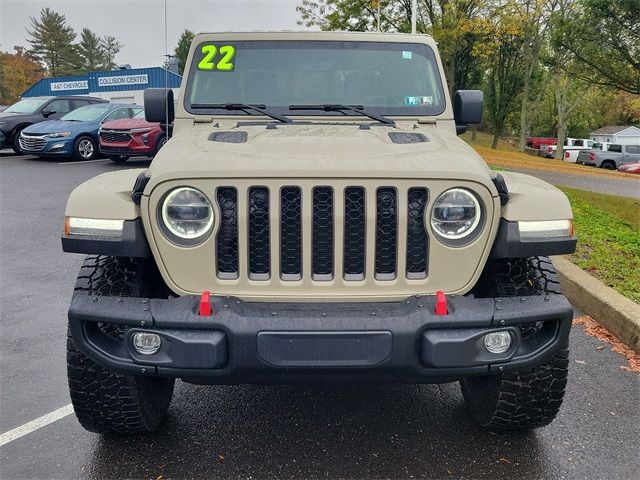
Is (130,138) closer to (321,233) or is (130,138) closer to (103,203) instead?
(103,203)

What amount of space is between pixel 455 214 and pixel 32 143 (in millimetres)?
14339

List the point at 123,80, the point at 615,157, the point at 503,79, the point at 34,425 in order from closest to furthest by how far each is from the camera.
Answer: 1. the point at 34,425
2. the point at 615,157
3. the point at 123,80
4. the point at 503,79

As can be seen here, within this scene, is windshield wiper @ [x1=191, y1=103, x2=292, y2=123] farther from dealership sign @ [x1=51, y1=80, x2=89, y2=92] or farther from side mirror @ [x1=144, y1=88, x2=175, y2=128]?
dealership sign @ [x1=51, y1=80, x2=89, y2=92]

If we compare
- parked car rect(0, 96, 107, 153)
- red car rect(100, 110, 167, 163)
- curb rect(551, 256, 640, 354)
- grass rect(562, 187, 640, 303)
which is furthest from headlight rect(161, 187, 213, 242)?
parked car rect(0, 96, 107, 153)

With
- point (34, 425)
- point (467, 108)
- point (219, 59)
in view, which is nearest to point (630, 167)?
point (467, 108)

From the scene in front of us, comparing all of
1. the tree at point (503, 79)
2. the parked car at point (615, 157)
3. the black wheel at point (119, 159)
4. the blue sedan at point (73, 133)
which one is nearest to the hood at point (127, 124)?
the black wheel at point (119, 159)

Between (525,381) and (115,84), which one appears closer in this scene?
(525,381)

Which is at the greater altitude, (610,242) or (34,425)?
(610,242)

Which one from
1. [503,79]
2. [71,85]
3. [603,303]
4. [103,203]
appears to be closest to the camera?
[103,203]

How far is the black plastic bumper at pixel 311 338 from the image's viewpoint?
2.20 m

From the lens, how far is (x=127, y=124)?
13352mm

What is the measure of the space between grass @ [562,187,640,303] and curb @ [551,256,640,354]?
136mm

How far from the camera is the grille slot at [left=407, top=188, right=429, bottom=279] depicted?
2.35 metres

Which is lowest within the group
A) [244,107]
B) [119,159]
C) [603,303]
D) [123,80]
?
[603,303]
